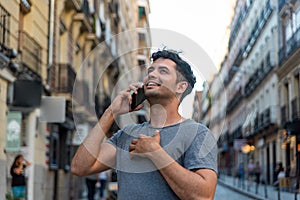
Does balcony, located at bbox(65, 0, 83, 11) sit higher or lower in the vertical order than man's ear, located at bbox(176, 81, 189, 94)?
higher

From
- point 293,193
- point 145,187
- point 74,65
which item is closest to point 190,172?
point 145,187

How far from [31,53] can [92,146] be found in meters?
10.3

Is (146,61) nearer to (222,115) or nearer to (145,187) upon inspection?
(222,115)

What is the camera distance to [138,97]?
8.03 ft

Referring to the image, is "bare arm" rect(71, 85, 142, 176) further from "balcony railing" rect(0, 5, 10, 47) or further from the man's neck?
"balcony railing" rect(0, 5, 10, 47)

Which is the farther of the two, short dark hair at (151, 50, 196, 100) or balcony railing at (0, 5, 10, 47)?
balcony railing at (0, 5, 10, 47)

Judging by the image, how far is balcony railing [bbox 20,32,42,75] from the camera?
12117mm

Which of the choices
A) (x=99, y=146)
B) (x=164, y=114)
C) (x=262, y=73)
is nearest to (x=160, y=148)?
(x=164, y=114)

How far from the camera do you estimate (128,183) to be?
2.38 meters

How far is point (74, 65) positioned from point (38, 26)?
6.09 meters

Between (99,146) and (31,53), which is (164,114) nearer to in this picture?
(99,146)

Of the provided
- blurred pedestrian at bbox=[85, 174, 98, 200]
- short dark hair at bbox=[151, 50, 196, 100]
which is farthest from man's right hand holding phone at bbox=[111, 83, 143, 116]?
blurred pedestrian at bbox=[85, 174, 98, 200]

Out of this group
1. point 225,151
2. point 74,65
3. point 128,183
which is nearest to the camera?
point 128,183

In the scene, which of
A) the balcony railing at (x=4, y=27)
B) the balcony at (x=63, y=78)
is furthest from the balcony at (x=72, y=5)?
the balcony railing at (x=4, y=27)
